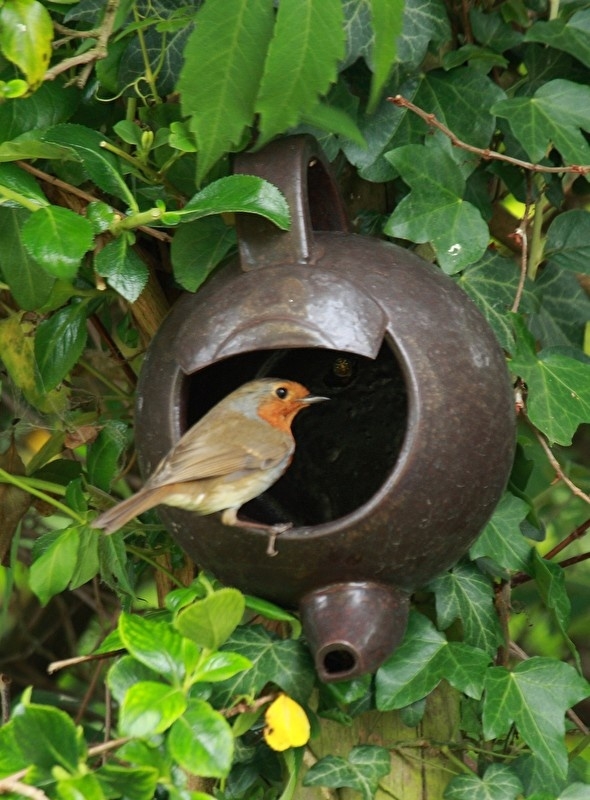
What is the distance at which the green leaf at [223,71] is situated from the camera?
6.31ft

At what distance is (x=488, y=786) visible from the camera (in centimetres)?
230

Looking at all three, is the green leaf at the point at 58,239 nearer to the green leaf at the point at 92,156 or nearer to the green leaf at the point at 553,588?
the green leaf at the point at 92,156

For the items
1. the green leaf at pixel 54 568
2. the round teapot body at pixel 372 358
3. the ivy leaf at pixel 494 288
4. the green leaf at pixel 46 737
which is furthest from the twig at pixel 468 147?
the green leaf at pixel 46 737

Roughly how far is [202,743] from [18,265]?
3.10 feet

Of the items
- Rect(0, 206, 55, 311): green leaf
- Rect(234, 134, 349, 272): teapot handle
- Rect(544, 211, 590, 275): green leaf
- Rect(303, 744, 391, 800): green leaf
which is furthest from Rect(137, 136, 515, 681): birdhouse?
Rect(544, 211, 590, 275): green leaf

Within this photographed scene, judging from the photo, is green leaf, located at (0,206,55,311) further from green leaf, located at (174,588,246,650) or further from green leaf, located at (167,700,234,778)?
green leaf, located at (167,700,234,778)

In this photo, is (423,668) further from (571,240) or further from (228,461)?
(571,240)

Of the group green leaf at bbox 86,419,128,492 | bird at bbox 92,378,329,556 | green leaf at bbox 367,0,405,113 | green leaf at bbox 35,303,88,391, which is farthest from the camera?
green leaf at bbox 86,419,128,492

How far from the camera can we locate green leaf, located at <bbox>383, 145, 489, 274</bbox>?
2279mm

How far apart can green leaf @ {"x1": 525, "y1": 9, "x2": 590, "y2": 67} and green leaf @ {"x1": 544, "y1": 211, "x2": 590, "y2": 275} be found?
29cm

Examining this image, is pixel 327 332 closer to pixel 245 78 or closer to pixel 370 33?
pixel 245 78

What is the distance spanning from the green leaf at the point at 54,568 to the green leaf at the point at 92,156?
63 cm

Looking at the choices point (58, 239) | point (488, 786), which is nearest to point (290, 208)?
point (58, 239)

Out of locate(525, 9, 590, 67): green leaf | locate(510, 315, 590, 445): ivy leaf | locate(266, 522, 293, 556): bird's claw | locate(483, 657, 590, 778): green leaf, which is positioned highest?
locate(525, 9, 590, 67): green leaf
